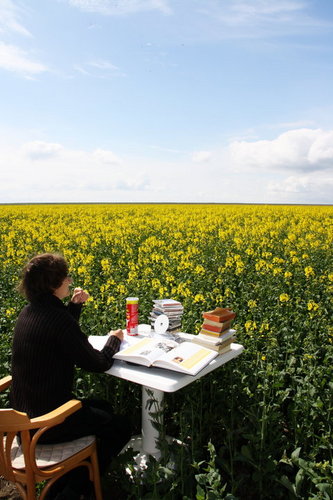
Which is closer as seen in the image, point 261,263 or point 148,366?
point 148,366

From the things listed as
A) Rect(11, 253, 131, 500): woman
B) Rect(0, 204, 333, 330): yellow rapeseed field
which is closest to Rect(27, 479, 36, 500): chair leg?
Rect(11, 253, 131, 500): woman

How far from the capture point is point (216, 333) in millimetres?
2760

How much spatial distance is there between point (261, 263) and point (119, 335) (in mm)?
4277

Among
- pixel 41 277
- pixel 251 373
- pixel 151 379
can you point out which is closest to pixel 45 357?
pixel 41 277

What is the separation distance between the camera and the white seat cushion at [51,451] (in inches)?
85.1

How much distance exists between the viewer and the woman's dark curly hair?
2410 millimetres

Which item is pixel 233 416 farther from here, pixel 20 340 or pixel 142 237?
pixel 142 237

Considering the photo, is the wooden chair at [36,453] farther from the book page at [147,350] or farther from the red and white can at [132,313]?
the red and white can at [132,313]

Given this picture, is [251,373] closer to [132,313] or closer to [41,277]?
[132,313]

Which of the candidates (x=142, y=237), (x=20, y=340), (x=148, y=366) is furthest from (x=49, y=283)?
(x=142, y=237)

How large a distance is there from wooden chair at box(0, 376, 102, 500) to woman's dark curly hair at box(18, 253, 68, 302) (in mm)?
590

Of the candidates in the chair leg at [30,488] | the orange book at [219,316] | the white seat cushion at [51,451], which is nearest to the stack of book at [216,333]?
the orange book at [219,316]

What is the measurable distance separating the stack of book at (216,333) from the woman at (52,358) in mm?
679

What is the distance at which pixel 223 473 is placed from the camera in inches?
115
